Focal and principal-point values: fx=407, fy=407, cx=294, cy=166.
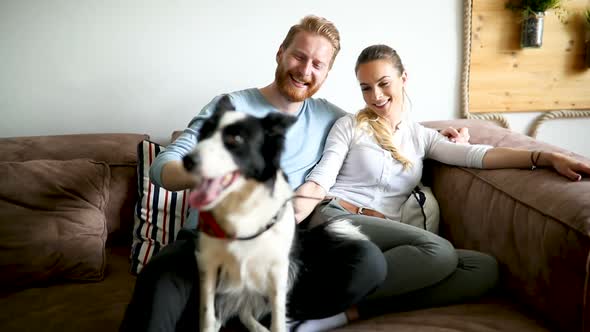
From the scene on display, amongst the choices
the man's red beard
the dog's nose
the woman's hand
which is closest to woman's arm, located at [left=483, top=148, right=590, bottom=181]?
the woman's hand

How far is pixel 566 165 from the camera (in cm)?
128

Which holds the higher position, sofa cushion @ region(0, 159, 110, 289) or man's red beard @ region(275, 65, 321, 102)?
man's red beard @ region(275, 65, 321, 102)

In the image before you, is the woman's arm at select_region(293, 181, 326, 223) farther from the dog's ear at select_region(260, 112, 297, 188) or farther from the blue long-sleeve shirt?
the dog's ear at select_region(260, 112, 297, 188)

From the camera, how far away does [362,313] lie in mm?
1262

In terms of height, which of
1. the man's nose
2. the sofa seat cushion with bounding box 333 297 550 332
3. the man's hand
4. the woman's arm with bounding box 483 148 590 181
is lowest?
the sofa seat cushion with bounding box 333 297 550 332

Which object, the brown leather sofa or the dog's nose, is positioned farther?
the brown leather sofa

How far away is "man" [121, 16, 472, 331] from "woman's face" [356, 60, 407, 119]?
0.16 meters

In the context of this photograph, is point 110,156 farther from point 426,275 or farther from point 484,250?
point 484,250

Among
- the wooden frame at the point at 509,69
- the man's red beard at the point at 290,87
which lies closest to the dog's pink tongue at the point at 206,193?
the man's red beard at the point at 290,87

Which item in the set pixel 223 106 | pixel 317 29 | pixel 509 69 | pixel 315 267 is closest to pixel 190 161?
pixel 223 106

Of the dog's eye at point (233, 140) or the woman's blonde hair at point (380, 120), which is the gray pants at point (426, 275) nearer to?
the woman's blonde hair at point (380, 120)

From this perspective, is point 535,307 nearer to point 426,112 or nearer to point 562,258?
point 562,258

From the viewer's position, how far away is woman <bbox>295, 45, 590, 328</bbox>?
1.30 meters

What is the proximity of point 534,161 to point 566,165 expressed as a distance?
105 millimetres
